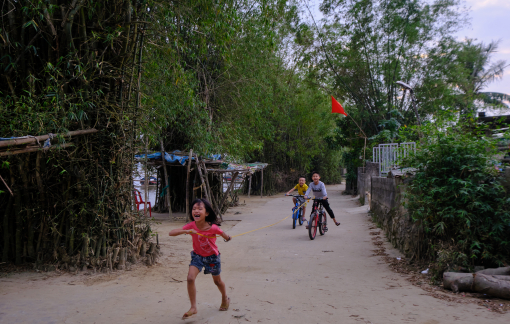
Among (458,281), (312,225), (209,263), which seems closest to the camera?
(209,263)

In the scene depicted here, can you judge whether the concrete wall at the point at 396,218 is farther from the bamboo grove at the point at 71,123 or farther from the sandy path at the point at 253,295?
the bamboo grove at the point at 71,123

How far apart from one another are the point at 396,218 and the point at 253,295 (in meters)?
4.41

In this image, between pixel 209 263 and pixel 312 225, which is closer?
pixel 209 263

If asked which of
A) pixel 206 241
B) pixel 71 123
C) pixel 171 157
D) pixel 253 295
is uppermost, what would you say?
pixel 71 123

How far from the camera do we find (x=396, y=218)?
311 inches

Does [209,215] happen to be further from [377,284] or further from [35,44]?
[35,44]

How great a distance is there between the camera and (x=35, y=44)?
5727 mm

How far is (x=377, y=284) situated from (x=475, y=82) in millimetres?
24920

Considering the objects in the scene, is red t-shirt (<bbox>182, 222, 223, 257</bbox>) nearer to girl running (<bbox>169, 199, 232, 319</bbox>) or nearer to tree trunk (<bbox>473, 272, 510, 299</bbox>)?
girl running (<bbox>169, 199, 232, 319</bbox>)

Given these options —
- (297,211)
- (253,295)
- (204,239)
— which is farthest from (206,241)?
(297,211)

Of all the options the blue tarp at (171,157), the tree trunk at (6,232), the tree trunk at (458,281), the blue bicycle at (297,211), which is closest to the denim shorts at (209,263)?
the tree trunk at (458,281)

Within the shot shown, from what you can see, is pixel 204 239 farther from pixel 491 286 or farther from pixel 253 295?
pixel 491 286

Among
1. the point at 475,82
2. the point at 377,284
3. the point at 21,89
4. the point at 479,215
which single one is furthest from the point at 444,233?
the point at 475,82

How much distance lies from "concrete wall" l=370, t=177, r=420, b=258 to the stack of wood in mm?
1314
